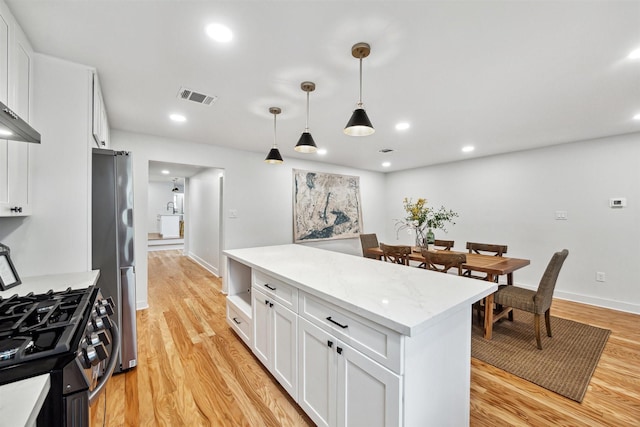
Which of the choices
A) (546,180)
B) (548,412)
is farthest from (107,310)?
(546,180)

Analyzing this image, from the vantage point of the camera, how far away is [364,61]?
1.87 metres

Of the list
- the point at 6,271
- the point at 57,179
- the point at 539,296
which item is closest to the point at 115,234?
the point at 57,179

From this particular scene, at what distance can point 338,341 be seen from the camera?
1.33 metres

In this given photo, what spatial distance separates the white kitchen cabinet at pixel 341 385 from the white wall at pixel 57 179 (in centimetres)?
172

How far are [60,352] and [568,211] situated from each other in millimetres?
5605

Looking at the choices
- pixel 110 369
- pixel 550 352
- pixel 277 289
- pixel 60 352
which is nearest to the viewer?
pixel 60 352

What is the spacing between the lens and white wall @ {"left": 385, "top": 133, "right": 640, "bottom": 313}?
3.54m

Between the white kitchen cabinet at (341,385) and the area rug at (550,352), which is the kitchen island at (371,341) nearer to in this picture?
the white kitchen cabinet at (341,385)

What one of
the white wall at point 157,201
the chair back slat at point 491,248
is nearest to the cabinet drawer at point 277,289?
the chair back slat at point 491,248

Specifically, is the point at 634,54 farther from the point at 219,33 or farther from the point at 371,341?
the point at 219,33

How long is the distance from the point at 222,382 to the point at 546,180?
524cm

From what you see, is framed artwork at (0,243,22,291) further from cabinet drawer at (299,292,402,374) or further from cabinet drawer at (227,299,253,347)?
cabinet drawer at (299,292,402,374)

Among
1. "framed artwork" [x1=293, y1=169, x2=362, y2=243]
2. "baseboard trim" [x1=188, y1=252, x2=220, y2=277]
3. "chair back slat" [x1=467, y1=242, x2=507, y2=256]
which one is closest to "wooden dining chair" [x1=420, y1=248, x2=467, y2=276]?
"chair back slat" [x1=467, y1=242, x2=507, y2=256]

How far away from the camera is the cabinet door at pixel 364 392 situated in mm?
1090
